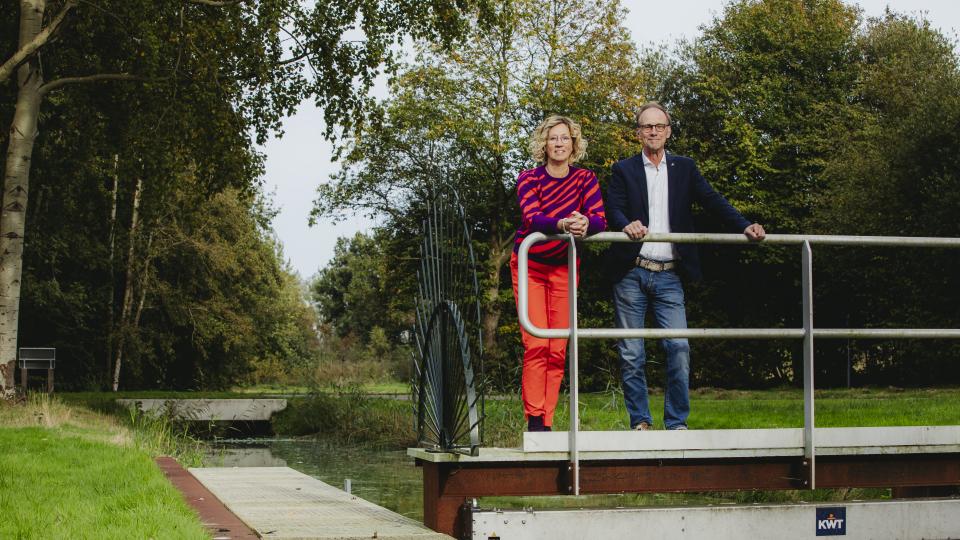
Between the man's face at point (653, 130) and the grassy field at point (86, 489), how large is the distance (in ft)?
10.3

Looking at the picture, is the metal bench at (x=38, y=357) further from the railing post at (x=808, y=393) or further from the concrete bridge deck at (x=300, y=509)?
the railing post at (x=808, y=393)

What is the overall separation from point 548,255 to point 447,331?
0.90 meters

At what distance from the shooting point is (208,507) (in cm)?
675

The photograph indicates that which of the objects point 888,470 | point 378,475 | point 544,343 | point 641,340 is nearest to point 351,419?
point 378,475

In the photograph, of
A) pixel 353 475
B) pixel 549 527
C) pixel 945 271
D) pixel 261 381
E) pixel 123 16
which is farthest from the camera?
pixel 261 381

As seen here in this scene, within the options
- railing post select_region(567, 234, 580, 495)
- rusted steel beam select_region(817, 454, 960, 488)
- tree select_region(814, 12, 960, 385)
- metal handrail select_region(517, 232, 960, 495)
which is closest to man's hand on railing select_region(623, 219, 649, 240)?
metal handrail select_region(517, 232, 960, 495)

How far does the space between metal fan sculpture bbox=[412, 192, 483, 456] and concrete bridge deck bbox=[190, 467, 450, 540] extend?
51cm

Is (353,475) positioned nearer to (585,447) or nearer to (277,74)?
(585,447)

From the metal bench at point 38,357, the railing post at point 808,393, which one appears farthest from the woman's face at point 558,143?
the metal bench at point 38,357

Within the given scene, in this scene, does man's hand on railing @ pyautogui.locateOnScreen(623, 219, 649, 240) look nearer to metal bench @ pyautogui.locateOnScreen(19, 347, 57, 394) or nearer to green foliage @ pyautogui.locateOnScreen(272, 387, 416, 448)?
green foliage @ pyautogui.locateOnScreen(272, 387, 416, 448)

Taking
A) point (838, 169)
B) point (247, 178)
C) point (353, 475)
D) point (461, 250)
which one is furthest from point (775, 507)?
point (838, 169)

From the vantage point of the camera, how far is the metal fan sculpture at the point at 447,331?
5918mm

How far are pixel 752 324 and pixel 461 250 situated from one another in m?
30.3

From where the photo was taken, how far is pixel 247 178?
2167cm
